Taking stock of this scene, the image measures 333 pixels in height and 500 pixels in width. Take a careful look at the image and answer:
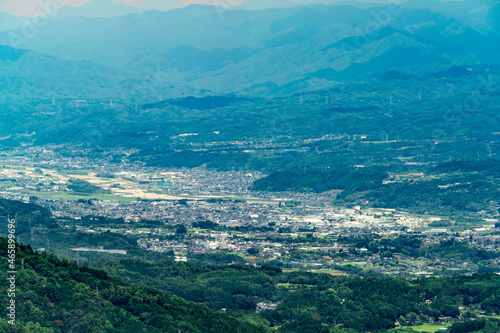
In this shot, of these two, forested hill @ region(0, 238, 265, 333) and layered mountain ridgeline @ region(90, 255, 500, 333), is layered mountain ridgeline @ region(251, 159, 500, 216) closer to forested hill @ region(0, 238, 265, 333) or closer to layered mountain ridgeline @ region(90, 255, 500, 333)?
layered mountain ridgeline @ region(90, 255, 500, 333)

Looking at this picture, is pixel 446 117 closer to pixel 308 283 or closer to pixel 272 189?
pixel 272 189

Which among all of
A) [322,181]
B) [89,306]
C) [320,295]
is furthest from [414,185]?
[89,306]

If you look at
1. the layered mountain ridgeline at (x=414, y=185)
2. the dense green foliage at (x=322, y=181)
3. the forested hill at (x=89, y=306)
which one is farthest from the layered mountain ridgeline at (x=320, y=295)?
the dense green foliage at (x=322, y=181)

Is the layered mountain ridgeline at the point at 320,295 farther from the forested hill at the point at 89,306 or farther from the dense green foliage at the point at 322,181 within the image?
the dense green foliage at the point at 322,181

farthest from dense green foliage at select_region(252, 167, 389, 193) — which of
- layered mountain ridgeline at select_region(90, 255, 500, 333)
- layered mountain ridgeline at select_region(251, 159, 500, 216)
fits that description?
layered mountain ridgeline at select_region(90, 255, 500, 333)

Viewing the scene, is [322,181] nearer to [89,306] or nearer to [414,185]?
[414,185]

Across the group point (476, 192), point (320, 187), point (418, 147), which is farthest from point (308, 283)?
point (418, 147)
